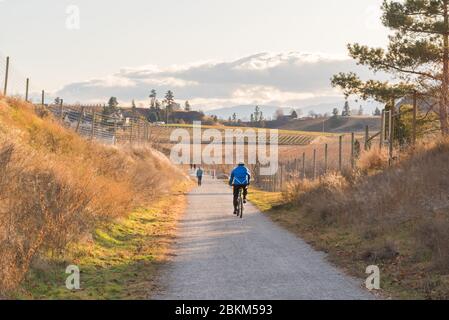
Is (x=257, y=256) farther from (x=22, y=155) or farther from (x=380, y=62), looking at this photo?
(x=380, y=62)

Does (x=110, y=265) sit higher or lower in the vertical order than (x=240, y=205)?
lower

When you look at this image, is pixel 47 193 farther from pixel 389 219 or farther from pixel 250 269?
pixel 389 219

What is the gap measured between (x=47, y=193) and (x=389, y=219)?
827 centimetres

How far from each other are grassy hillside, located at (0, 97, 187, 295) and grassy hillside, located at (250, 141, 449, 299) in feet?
18.3

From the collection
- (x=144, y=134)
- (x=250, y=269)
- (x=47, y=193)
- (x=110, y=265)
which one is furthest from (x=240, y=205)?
(x=144, y=134)

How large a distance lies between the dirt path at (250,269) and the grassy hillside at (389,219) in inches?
24.4

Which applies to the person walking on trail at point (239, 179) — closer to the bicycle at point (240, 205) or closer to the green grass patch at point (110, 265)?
the bicycle at point (240, 205)

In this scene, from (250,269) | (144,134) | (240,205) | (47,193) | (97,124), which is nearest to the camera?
(250,269)

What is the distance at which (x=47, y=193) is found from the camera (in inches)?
529

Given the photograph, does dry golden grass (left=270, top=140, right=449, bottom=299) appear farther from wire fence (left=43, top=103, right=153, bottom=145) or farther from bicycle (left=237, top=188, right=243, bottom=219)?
wire fence (left=43, top=103, right=153, bottom=145)

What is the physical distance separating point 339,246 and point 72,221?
6.18 meters

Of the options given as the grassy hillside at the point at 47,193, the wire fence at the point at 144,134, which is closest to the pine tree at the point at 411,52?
the wire fence at the point at 144,134

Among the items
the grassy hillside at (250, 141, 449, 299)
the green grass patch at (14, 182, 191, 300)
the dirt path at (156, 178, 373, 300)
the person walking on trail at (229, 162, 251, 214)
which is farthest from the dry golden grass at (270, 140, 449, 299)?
the green grass patch at (14, 182, 191, 300)

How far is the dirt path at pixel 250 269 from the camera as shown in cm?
885
